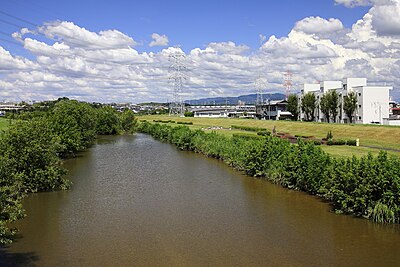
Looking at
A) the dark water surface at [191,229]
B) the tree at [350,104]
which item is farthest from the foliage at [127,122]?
the dark water surface at [191,229]

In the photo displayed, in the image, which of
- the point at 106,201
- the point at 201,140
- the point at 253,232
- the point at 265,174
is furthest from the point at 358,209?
the point at 201,140

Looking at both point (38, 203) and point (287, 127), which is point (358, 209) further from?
point (287, 127)

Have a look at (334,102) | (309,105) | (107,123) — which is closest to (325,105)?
(334,102)

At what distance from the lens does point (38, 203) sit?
95.9ft

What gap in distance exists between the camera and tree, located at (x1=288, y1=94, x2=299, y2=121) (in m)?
107

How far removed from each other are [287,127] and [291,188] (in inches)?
1886

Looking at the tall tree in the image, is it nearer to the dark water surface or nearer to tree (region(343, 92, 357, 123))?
tree (region(343, 92, 357, 123))

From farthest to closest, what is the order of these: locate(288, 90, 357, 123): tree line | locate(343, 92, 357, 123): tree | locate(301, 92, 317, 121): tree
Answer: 1. locate(301, 92, 317, 121): tree
2. locate(288, 90, 357, 123): tree line
3. locate(343, 92, 357, 123): tree

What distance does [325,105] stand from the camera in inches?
3447

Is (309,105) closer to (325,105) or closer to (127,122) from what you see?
(325,105)

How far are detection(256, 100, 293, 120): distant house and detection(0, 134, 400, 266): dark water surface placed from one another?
274 ft

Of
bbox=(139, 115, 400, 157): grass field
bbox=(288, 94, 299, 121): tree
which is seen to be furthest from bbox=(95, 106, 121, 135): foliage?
bbox=(288, 94, 299, 121): tree

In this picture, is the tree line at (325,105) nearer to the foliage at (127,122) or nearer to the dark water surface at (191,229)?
the foliage at (127,122)

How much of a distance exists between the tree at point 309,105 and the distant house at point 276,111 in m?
14.4
